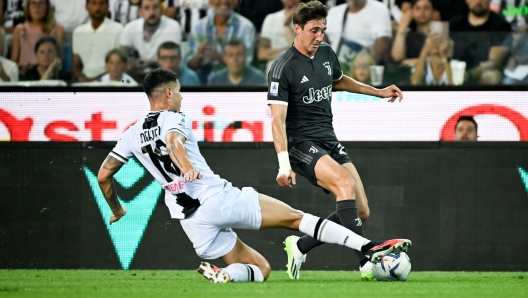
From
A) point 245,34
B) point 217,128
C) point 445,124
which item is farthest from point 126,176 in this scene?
point 445,124

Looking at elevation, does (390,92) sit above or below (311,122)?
above

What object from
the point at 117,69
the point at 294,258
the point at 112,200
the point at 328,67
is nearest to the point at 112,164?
the point at 112,200

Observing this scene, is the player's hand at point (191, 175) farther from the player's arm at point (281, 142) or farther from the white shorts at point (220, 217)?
the player's arm at point (281, 142)

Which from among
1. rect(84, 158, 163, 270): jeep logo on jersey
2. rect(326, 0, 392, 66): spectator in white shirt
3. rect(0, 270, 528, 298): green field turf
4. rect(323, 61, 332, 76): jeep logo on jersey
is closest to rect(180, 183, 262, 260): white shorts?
rect(0, 270, 528, 298): green field turf

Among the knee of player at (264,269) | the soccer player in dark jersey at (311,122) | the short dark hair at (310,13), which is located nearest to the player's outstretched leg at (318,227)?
the soccer player in dark jersey at (311,122)

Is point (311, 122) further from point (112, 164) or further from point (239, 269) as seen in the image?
point (112, 164)

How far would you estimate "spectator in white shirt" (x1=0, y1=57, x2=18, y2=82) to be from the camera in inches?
382

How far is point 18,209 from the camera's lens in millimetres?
8977

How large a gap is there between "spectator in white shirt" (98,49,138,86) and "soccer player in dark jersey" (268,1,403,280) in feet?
11.3

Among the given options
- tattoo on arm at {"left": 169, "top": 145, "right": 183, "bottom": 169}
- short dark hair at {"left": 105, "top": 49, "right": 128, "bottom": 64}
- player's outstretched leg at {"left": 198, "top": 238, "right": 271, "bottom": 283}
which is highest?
short dark hair at {"left": 105, "top": 49, "right": 128, "bottom": 64}

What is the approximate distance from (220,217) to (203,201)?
0.17 metres

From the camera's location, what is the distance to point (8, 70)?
9.75 meters

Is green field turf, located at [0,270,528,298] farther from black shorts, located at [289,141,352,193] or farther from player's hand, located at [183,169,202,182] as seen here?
black shorts, located at [289,141,352,193]

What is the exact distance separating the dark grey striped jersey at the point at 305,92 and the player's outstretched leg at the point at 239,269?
37.4 inches
